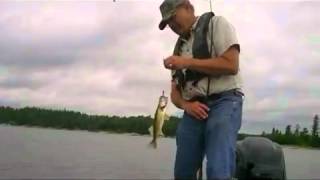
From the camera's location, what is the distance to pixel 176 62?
220 inches

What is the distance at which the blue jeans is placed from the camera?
563 cm

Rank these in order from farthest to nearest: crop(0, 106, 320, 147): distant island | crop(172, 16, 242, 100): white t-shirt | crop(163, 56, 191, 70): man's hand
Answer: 1. crop(0, 106, 320, 147): distant island
2. crop(172, 16, 242, 100): white t-shirt
3. crop(163, 56, 191, 70): man's hand

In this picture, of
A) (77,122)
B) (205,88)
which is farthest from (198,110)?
(77,122)

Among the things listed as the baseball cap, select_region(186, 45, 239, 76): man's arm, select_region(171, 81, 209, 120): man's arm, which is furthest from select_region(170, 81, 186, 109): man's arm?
the baseball cap

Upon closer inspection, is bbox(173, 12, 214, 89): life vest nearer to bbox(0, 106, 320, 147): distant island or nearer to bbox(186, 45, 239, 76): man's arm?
bbox(186, 45, 239, 76): man's arm

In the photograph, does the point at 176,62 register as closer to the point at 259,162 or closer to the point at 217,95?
the point at 217,95

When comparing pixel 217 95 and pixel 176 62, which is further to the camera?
pixel 217 95

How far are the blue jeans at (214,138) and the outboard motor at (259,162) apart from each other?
3211mm

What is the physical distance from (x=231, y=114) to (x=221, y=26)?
2.50 ft

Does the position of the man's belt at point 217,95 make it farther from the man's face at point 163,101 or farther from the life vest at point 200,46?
the man's face at point 163,101

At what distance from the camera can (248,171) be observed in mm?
9148

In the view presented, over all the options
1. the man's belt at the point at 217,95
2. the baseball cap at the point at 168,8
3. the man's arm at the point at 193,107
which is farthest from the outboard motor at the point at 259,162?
the baseball cap at the point at 168,8

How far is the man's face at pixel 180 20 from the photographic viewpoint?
5.87 m

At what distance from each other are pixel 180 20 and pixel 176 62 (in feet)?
1.60
